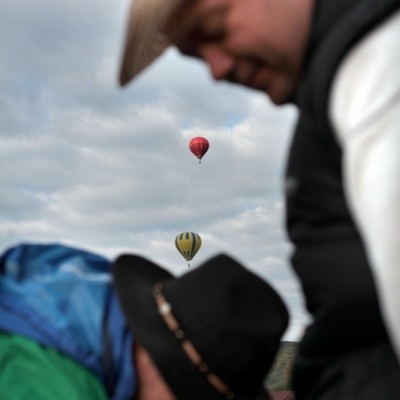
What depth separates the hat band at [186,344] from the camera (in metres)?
1.43

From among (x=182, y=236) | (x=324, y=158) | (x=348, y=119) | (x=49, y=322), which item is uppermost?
(x=348, y=119)

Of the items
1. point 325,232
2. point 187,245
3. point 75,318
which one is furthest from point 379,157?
point 187,245

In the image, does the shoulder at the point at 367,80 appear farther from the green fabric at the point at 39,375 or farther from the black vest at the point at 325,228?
the green fabric at the point at 39,375

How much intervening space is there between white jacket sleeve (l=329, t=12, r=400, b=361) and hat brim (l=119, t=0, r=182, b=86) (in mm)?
487

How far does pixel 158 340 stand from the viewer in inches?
56.1

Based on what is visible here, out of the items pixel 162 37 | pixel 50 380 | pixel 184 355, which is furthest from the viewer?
pixel 162 37

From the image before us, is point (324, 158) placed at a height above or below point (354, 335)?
above

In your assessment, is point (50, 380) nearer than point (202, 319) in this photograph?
Yes

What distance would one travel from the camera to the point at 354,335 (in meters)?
1.41

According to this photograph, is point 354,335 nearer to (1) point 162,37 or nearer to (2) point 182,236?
(1) point 162,37

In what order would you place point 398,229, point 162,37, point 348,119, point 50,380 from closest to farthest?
1. point 398,229
2. point 348,119
3. point 50,380
4. point 162,37

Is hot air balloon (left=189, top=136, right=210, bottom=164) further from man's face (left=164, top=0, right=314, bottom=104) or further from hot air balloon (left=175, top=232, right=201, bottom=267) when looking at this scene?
man's face (left=164, top=0, right=314, bottom=104)

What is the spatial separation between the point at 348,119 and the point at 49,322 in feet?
2.12

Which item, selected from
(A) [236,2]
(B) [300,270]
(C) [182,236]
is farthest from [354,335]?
(C) [182,236]
